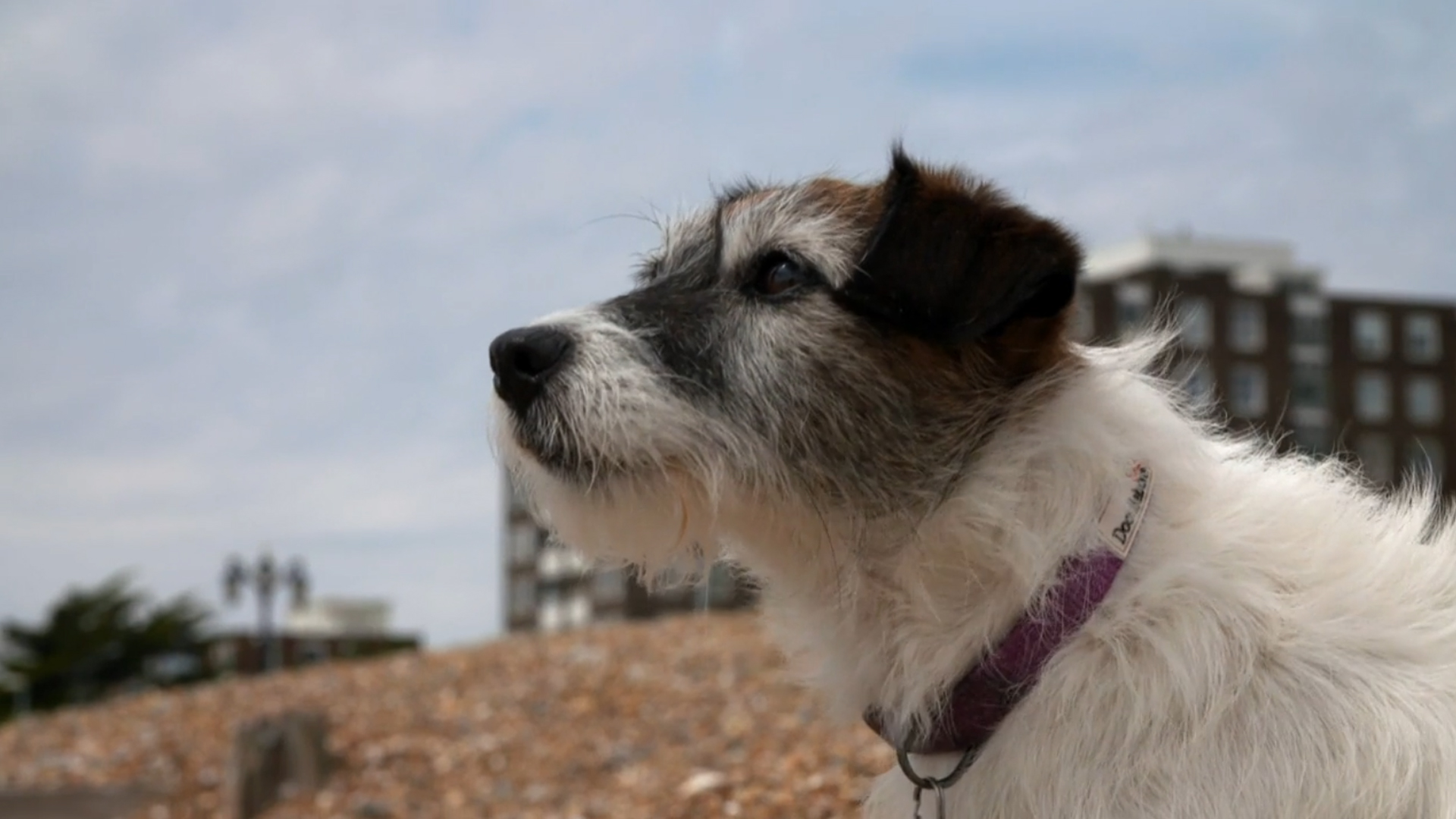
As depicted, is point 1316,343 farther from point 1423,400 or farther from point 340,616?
point 340,616

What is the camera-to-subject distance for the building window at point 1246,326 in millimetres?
58250

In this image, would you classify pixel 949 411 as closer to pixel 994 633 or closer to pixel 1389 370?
pixel 994 633

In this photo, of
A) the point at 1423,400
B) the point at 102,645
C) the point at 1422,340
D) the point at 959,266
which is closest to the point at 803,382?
the point at 959,266

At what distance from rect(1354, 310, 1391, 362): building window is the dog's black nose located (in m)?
64.2

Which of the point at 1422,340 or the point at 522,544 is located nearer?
the point at 1422,340

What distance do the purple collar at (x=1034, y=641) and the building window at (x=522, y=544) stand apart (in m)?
65.7

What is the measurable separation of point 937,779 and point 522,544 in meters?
68.0

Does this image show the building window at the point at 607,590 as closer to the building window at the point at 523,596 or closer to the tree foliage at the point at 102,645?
the building window at the point at 523,596

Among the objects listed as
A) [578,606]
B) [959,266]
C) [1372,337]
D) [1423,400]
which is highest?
[1372,337]

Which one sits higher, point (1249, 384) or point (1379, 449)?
point (1249, 384)

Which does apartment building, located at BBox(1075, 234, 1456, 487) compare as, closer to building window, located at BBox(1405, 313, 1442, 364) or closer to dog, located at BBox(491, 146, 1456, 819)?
building window, located at BBox(1405, 313, 1442, 364)

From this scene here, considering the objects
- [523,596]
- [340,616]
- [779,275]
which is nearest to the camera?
[779,275]

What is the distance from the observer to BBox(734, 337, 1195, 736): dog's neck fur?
289cm

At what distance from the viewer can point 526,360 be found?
3.12 m
